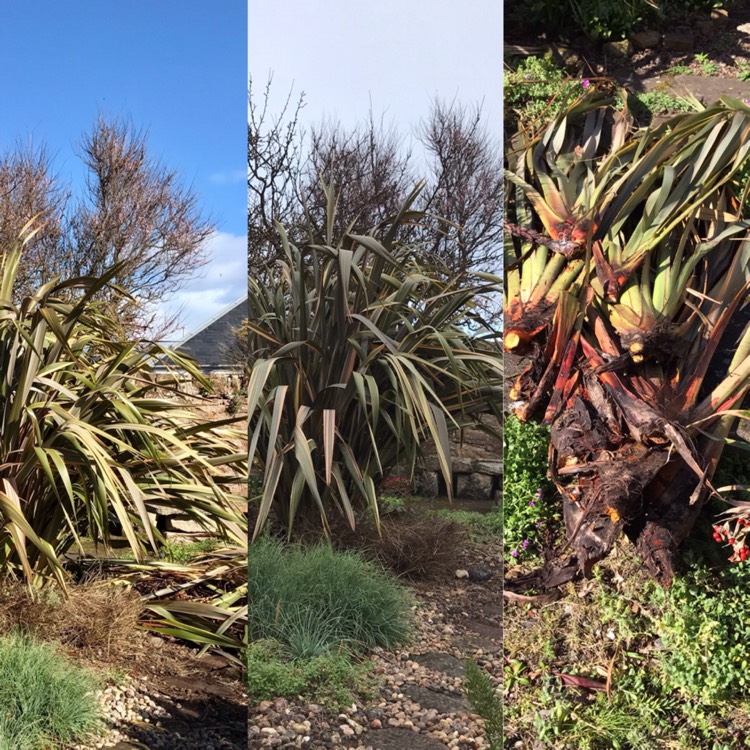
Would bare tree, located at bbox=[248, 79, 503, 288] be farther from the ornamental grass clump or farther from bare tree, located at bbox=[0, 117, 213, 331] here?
bare tree, located at bbox=[0, 117, 213, 331]

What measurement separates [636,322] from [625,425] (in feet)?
0.92

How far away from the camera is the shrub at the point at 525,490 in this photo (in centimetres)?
227

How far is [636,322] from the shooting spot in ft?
6.73

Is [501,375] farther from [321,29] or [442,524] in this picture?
[321,29]

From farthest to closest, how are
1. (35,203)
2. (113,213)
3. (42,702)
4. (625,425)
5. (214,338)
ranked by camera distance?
1. (113,213)
2. (35,203)
3. (214,338)
4. (625,425)
5. (42,702)

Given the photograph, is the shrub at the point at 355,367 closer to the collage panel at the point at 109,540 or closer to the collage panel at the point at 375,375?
the collage panel at the point at 375,375

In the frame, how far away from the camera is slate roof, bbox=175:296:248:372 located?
495 cm

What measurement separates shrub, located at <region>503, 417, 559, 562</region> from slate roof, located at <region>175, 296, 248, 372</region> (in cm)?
286

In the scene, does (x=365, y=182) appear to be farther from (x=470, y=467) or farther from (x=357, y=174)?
(x=470, y=467)

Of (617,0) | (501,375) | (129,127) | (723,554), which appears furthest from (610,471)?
(129,127)

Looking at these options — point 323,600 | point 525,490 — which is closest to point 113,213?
point 525,490

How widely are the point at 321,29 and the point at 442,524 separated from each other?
77 cm

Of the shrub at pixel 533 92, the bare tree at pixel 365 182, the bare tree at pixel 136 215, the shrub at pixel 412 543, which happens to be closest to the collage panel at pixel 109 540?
the shrub at pixel 412 543

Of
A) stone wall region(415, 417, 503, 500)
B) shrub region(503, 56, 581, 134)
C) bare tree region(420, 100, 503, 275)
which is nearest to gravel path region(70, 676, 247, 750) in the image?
stone wall region(415, 417, 503, 500)
